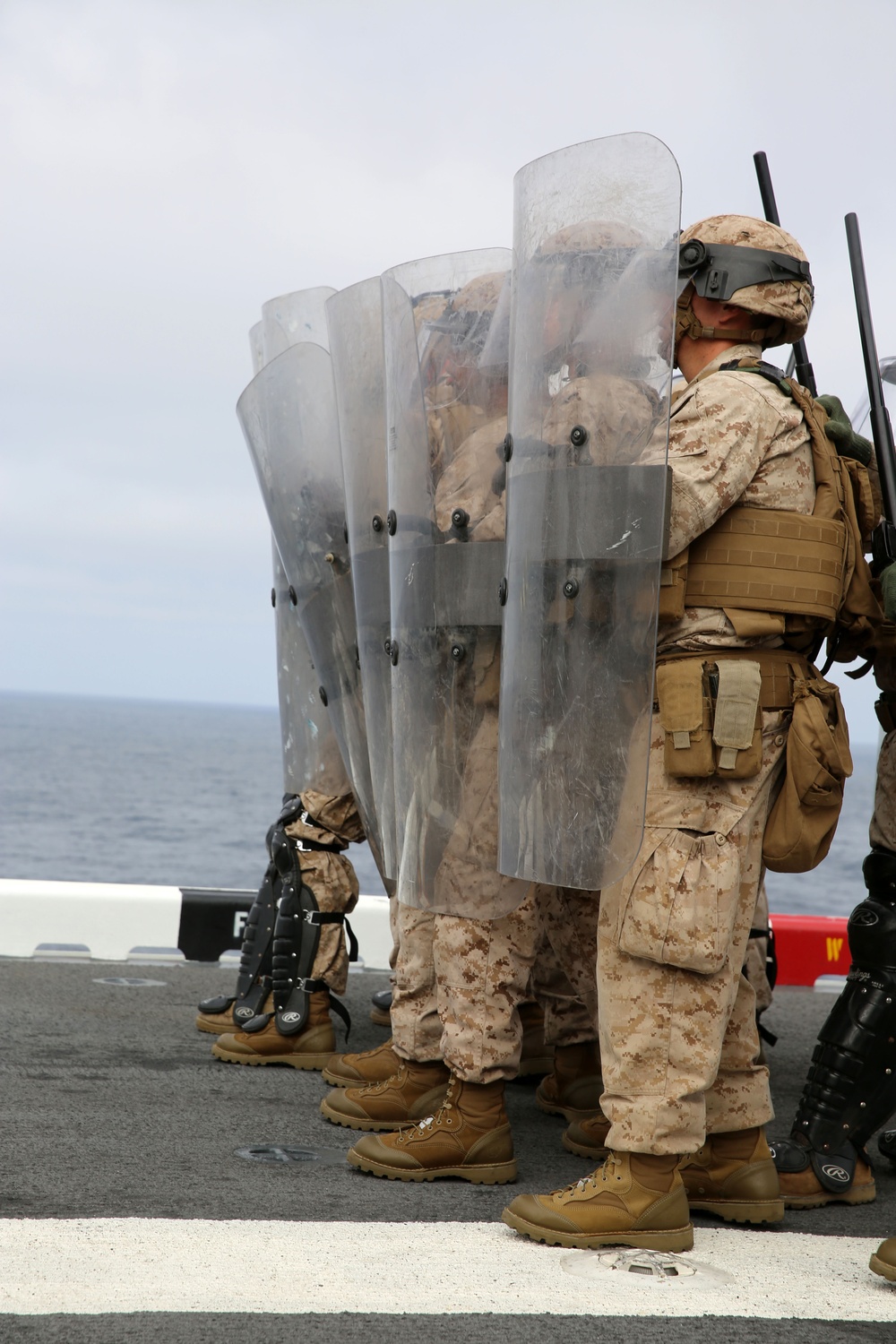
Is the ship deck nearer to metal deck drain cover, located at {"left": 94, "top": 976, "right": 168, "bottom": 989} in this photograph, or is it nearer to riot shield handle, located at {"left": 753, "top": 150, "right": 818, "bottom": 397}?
metal deck drain cover, located at {"left": 94, "top": 976, "right": 168, "bottom": 989}

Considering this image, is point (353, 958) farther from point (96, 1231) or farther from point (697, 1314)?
point (697, 1314)

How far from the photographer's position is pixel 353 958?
422 cm

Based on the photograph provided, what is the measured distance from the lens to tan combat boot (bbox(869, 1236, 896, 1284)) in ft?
7.45

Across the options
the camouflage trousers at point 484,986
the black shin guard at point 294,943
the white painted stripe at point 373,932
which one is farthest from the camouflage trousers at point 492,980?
the white painted stripe at point 373,932

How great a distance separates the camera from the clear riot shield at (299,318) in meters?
3.86

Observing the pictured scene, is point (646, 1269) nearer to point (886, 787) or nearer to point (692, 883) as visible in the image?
point (692, 883)

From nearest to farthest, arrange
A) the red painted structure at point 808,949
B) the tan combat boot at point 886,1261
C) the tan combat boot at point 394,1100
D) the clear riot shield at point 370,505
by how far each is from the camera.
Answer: the tan combat boot at point 886,1261
the clear riot shield at point 370,505
the tan combat boot at point 394,1100
the red painted structure at point 808,949

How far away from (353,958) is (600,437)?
7.52 feet

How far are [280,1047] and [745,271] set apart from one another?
2.51 m

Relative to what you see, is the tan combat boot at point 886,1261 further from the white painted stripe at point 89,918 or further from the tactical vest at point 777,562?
the white painted stripe at point 89,918

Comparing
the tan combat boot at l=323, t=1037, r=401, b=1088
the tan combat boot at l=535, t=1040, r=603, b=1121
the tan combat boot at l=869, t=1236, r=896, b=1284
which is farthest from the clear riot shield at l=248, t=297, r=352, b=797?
the tan combat boot at l=869, t=1236, r=896, b=1284

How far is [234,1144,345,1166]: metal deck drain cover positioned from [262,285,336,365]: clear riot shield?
2.18 m

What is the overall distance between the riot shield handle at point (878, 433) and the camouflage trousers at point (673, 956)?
19.8 inches

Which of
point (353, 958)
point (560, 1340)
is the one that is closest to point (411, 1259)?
point (560, 1340)
